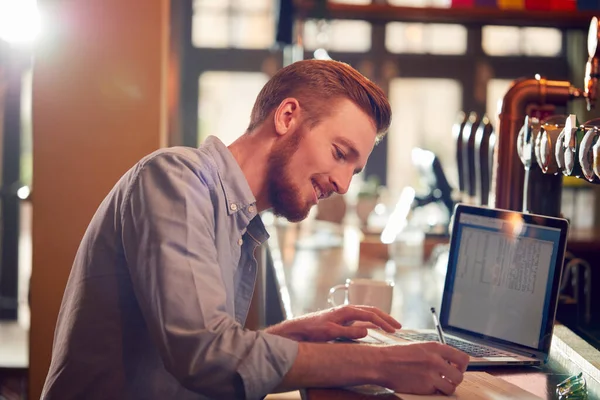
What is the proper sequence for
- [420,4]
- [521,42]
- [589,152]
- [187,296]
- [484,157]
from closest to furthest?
[187,296] → [589,152] → [484,157] → [420,4] → [521,42]

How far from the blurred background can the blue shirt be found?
2.84ft

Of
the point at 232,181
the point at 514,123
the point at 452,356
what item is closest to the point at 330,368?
the point at 452,356

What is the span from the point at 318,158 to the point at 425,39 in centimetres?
645

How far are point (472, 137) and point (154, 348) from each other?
1822 mm

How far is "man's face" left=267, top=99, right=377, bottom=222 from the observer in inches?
63.0

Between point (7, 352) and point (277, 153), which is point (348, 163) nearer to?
point (277, 153)

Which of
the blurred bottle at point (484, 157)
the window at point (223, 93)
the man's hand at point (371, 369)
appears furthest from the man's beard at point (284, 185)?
the window at point (223, 93)

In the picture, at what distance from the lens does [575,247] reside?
410 centimetres

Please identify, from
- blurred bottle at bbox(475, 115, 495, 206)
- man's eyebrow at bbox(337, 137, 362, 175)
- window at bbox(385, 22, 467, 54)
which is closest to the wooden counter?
blurred bottle at bbox(475, 115, 495, 206)

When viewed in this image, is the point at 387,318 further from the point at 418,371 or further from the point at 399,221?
the point at 399,221

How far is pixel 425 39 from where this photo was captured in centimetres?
778

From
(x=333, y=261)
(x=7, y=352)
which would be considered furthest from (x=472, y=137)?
(x=7, y=352)

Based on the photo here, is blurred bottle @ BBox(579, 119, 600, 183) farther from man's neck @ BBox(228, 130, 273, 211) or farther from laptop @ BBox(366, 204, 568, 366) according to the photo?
man's neck @ BBox(228, 130, 273, 211)

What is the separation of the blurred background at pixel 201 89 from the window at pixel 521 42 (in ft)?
0.05
